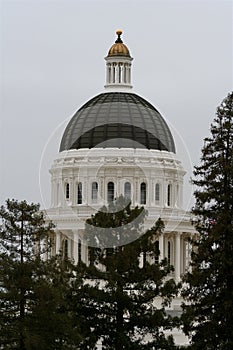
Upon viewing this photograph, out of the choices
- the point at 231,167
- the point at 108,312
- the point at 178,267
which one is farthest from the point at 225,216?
the point at 178,267

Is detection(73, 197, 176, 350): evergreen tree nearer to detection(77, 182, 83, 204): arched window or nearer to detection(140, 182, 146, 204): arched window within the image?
detection(140, 182, 146, 204): arched window

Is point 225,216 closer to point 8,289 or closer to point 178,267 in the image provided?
point 8,289

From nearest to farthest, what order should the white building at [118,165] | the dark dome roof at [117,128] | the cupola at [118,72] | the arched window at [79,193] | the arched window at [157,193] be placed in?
1. the white building at [118,165]
2. the arched window at [79,193]
3. the arched window at [157,193]
4. the dark dome roof at [117,128]
5. the cupola at [118,72]

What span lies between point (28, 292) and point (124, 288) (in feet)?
17.1

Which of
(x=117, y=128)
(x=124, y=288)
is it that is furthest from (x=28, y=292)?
(x=117, y=128)

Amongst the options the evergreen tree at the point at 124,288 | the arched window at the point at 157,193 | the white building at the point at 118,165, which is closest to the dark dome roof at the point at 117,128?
the white building at the point at 118,165

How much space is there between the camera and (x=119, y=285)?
77688 mm

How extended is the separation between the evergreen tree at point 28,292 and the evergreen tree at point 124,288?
64.7 inches

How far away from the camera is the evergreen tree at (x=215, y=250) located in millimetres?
73562

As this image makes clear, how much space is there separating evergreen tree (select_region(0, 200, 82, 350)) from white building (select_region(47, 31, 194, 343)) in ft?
197

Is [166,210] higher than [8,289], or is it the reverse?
[166,210]

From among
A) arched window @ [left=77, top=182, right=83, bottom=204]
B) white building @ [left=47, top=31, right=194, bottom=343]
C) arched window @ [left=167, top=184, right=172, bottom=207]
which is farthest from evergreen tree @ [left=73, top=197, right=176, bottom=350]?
arched window @ [left=167, top=184, right=172, bottom=207]

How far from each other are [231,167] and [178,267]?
6417cm

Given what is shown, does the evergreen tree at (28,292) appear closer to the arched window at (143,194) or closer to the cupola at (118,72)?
the arched window at (143,194)
